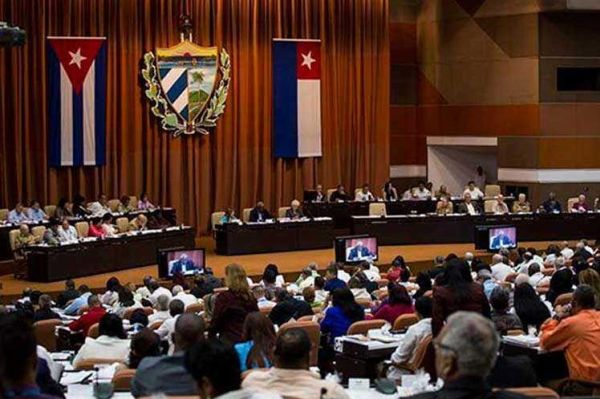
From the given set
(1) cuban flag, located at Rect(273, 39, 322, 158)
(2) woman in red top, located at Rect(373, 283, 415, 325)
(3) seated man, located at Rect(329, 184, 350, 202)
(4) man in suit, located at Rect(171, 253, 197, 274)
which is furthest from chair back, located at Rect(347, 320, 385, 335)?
(1) cuban flag, located at Rect(273, 39, 322, 158)

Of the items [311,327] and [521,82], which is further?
[521,82]

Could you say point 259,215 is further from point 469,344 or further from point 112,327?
point 469,344

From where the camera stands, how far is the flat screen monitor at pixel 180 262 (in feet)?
59.1

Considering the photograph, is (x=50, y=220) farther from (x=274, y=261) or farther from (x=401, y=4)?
(x=401, y=4)

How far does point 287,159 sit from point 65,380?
60.6 ft

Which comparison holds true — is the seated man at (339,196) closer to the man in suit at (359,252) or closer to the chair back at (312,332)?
the man in suit at (359,252)

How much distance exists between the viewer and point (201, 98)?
24.9 metres

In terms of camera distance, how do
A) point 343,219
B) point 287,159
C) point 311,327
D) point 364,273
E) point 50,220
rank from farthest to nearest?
point 287,159
point 343,219
point 50,220
point 364,273
point 311,327

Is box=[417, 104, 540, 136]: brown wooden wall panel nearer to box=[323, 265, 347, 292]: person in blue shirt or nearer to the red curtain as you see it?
the red curtain

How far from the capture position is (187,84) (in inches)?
973

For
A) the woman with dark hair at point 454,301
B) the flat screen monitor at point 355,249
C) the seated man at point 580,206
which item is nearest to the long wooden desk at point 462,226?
the seated man at point 580,206

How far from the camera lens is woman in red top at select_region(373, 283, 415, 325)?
10867 millimetres

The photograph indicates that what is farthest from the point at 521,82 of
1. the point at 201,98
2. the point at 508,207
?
the point at 201,98

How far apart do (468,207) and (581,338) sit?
619 inches
